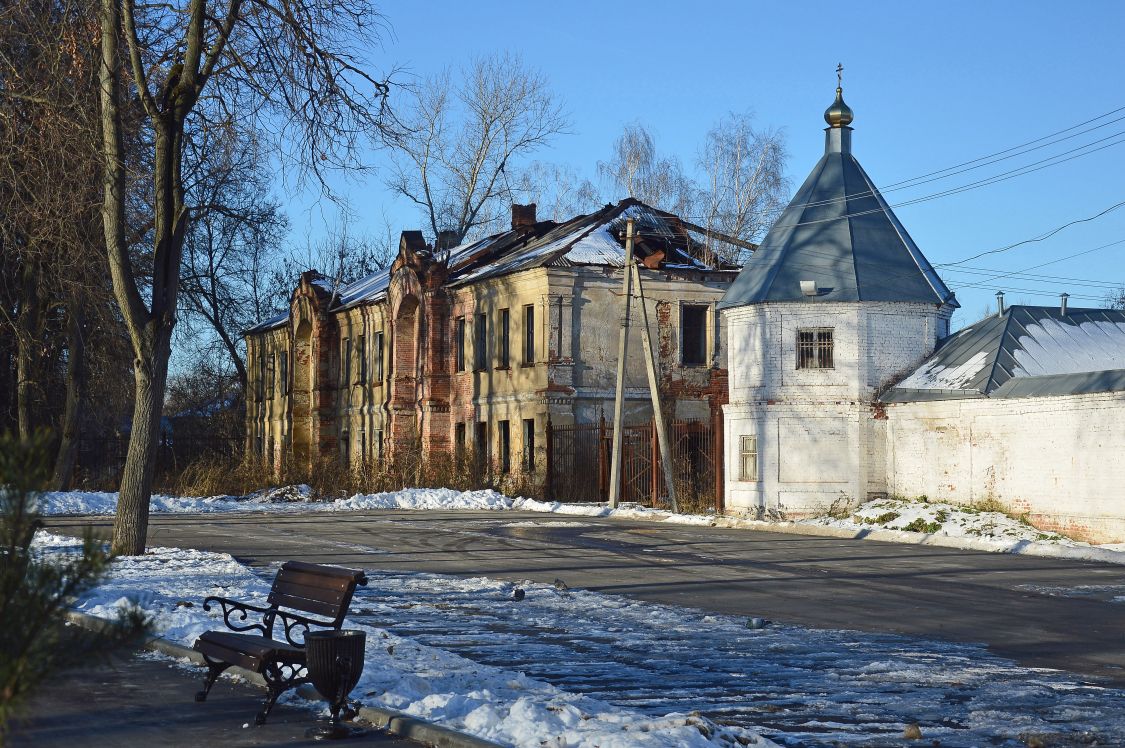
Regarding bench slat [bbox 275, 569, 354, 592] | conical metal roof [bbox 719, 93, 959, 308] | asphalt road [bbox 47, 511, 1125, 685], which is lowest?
asphalt road [bbox 47, 511, 1125, 685]

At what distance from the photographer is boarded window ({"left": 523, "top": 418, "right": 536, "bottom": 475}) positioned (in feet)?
137

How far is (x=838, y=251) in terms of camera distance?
107 ft

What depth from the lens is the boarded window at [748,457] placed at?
3244 centimetres

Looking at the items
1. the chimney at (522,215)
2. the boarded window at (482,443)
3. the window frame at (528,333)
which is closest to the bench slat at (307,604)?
the window frame at (528,333)

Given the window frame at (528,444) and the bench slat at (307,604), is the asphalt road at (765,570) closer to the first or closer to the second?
the bench slat at (307,604)

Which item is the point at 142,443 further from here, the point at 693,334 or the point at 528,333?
the point at 693,334

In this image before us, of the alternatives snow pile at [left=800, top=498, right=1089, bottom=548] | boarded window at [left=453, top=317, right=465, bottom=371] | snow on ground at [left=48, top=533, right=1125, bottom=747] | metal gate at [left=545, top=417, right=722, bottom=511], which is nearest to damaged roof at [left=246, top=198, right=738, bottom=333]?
boarded window at [left=453, top=317, right=465, bottom=371]

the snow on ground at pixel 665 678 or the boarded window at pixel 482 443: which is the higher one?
the boarded window at pixel 482 443

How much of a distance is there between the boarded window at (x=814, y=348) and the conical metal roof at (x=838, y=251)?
2.72 ft

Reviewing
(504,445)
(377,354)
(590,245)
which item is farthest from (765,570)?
(377,354)

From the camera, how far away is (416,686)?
29.8 feet

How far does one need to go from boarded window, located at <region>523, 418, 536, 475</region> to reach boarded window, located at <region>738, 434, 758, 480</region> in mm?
10089

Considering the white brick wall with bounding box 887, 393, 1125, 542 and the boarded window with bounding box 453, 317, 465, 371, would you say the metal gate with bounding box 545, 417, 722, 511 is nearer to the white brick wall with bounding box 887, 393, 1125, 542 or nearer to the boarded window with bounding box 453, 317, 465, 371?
the white brick wall with bounding box 887, 393, 1125, 542

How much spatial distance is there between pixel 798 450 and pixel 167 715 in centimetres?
2463
